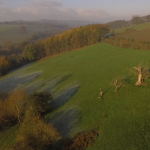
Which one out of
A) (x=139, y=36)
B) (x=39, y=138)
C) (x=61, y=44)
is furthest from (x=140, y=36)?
(x=39, y=138)

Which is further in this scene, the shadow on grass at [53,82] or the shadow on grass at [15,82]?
the shadow on grass at [15,82]

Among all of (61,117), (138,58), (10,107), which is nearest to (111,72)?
(138,58)

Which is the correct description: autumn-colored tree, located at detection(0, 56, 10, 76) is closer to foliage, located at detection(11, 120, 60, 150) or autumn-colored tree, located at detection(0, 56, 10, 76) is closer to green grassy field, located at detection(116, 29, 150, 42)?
foliage, located at detection(11, 120, 60, 150)

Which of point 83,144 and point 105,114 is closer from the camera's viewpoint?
point 83,144

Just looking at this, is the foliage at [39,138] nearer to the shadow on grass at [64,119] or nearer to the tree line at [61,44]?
the shadow on grass at [64,119]

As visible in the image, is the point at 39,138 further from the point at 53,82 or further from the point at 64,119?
the point at 53,82

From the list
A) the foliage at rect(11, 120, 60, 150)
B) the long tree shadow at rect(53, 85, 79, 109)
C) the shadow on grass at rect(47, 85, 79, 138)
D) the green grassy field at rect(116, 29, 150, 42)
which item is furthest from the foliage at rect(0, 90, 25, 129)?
the green grassy field at rect(116, 29, 150, 42)

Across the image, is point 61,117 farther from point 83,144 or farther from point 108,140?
point 108,140

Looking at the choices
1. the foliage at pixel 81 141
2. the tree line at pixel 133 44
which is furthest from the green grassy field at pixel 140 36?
→ the foliage at pixel 81 141

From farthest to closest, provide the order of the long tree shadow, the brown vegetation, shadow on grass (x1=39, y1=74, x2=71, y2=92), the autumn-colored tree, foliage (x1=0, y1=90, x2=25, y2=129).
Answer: the autumn-colored tree
the brown vegetation
shadow on grass (x1=39, y1=74, x2=71, y2=92)
the long tree shadow
foliage (x1=0, y1=90, x2=25, y2=129)

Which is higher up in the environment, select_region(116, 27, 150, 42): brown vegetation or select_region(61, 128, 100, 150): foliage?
select_region(116, 27, 150, 42): brown vegetation

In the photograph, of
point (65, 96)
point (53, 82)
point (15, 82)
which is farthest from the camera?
point (15, 82)
